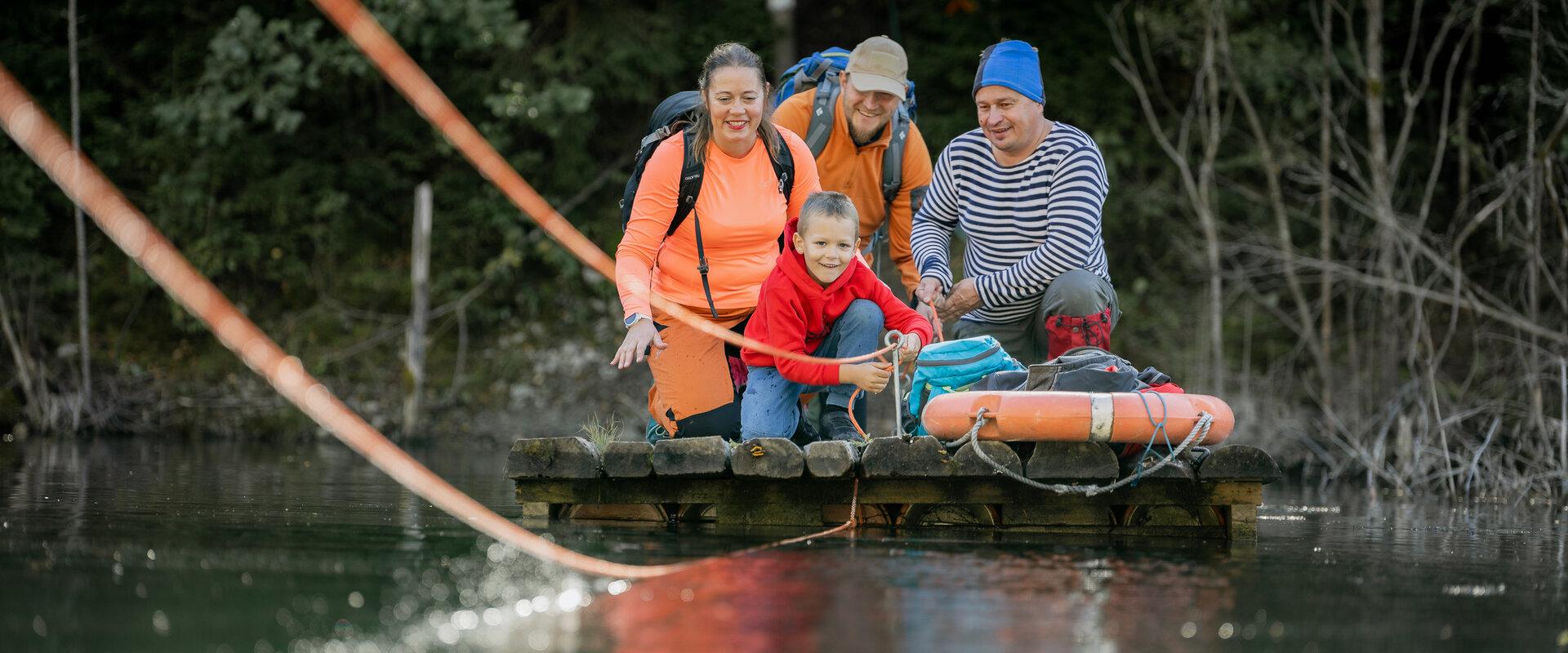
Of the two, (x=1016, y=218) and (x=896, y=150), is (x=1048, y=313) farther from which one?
(x=896, y=150)

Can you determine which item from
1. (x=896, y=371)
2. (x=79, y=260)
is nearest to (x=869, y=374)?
(x=896, y=371)

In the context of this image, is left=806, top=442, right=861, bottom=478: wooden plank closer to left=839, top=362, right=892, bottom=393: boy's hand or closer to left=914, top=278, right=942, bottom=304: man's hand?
left=839, top=362, right=892, bottom=393: boy's hand

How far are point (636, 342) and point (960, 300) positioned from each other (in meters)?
1.36

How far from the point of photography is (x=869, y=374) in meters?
5.21

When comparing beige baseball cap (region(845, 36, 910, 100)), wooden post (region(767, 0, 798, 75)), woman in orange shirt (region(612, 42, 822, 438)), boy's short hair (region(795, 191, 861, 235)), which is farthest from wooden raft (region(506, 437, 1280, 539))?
wooden post (region(767, 0, 798, 75))

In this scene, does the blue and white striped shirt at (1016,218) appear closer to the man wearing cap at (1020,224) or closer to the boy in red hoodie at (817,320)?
the man wearing cap at (1020,224)

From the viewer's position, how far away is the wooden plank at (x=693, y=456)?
5.05 meters

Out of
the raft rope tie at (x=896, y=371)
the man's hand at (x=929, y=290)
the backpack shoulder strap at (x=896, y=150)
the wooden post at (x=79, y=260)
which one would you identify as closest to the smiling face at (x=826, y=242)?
the raft rope tie at (x=896, y=371)

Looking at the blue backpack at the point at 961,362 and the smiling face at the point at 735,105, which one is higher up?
the smiling face at the point at 735,105

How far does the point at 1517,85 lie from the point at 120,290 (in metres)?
10.8

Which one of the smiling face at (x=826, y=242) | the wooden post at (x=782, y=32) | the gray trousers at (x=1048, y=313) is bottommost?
the gray trousers at (x=1048, y=313)

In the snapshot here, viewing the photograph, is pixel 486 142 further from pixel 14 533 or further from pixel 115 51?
pixel 14 533

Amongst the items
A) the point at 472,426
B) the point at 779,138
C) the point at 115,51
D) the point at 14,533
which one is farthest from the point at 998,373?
the point at 115,51

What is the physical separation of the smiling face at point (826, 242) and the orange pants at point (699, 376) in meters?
0.48
